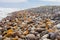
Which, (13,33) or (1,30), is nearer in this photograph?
(13,33)

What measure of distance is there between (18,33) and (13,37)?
18cm

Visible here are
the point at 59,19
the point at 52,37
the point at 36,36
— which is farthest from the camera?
the point at 59,19

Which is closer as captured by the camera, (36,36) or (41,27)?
(36,36)

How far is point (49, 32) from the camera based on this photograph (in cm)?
469

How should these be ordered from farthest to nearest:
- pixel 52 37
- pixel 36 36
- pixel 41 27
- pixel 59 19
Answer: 1. pixel 59 19
2. pixel 41 27
3. pixel 36 36
4. pixel 52 37

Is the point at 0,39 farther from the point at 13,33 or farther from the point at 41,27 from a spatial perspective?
the point at 41,27

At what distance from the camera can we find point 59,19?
630 cm

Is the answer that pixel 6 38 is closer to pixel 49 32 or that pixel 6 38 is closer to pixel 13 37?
pixel 13 37

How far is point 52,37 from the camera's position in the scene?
4.35m

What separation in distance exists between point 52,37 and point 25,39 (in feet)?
2.09

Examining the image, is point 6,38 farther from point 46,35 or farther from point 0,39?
point 46,35

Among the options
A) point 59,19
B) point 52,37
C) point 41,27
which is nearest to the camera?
point 52,37

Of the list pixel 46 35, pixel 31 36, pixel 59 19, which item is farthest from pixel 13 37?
pixel 59 19

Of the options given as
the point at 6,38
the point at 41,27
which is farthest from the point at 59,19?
the point at 6,38
